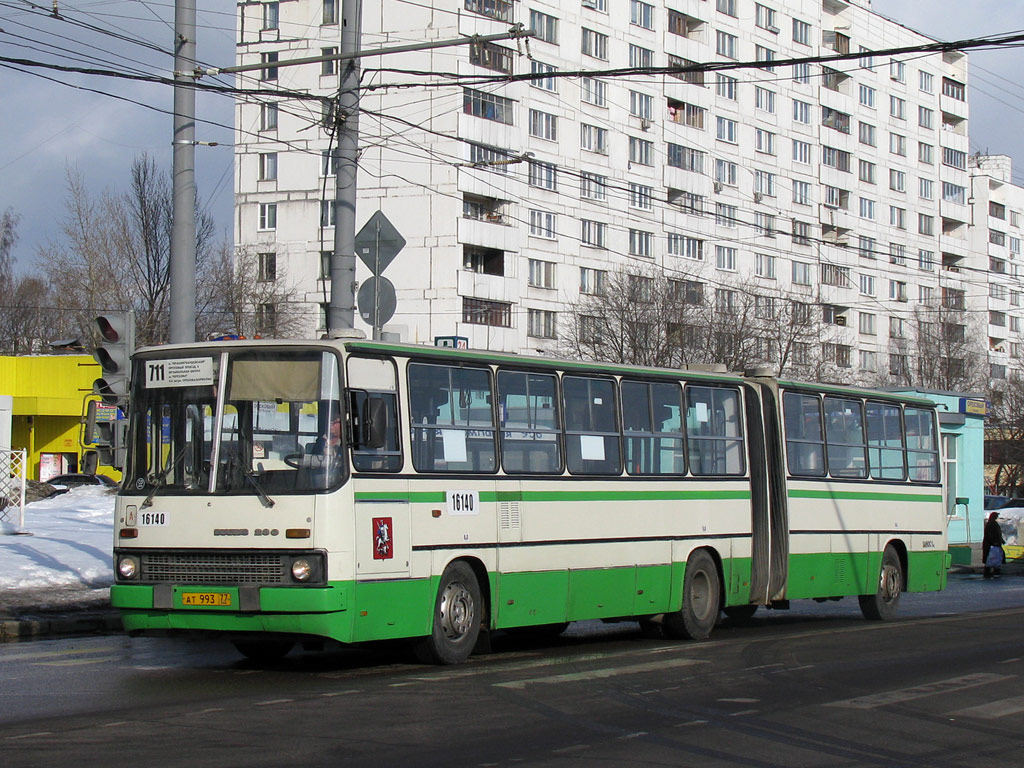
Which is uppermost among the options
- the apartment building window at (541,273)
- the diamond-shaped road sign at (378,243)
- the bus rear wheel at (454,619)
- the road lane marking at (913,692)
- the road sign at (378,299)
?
the apartment building window at (541,273)

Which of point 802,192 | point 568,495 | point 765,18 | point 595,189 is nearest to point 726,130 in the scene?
point 802,192

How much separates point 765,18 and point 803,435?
216 ft

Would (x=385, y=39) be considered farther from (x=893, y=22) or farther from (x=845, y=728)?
(x=845, y=728)

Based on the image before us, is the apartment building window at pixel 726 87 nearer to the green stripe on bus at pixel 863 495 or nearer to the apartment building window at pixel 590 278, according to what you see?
the apartment building window at pixel 590 278

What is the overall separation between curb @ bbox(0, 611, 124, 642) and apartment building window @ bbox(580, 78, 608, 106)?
5388cm

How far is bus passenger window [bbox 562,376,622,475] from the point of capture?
14453mm

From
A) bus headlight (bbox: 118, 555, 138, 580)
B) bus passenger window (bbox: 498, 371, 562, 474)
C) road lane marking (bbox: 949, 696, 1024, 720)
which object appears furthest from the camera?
bus passenger window (bbox: 498, 371, 562, 474)

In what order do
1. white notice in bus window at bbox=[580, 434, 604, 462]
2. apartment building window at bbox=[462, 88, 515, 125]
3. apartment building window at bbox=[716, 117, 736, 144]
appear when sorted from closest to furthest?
white notice in bus window at bbox=[580, 434, 604, 462], apartment building window at bbox=[462, 88, 515, 125], apartment building window at bbox=[716, 117, 736, 144]

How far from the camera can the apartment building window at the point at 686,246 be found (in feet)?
241

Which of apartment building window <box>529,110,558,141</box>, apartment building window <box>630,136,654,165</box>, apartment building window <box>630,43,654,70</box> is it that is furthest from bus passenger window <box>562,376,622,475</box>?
apartment building window <box>630,43,654,70</box>

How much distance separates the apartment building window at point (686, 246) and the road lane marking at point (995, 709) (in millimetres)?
62856

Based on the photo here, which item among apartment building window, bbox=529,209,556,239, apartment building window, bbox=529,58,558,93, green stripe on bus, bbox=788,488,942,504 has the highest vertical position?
apartment building window, bbox=529,58,558,93

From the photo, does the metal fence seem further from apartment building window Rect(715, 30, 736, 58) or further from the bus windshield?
apartment building window Rect(715, 30, 736, 58)

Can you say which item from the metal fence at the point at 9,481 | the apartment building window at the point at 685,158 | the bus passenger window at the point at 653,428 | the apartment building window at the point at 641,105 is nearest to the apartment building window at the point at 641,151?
the apartment building window at the point at 641,105
